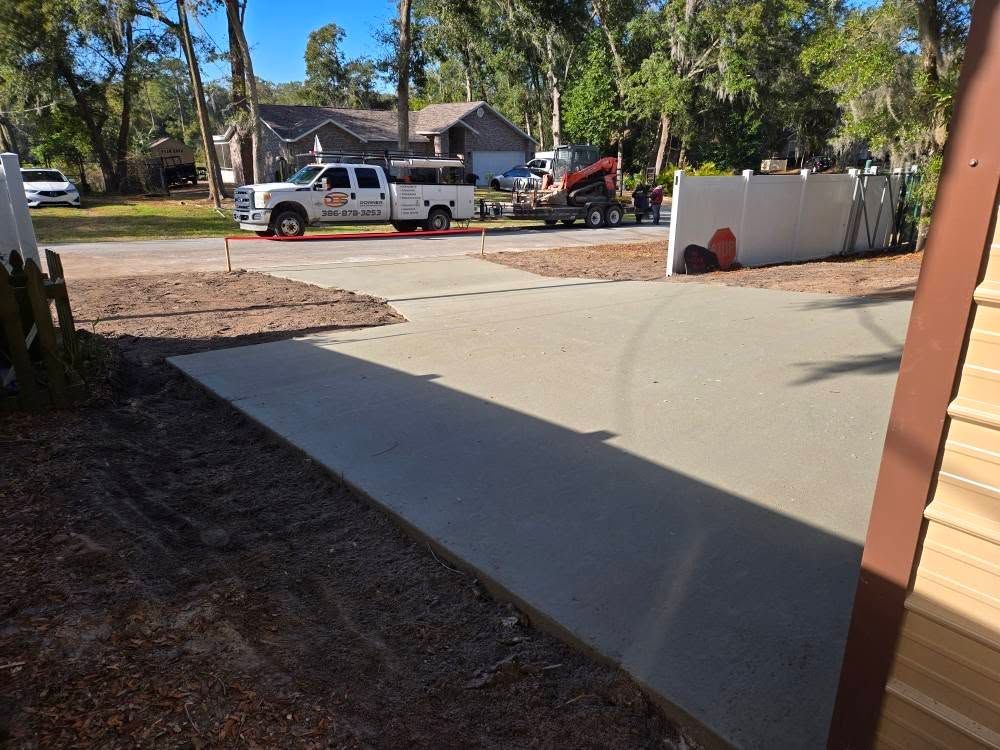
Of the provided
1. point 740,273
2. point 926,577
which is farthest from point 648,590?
point 740,273

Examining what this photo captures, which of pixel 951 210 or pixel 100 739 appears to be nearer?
pixel 951 210

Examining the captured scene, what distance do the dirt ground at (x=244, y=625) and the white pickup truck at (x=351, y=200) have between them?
16.6m

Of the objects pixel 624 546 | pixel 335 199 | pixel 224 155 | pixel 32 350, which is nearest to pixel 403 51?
pixel 335 199

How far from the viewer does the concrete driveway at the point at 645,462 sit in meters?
2.70

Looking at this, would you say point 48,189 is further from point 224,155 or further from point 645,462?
point 224,155

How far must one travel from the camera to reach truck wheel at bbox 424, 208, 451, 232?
23688mm

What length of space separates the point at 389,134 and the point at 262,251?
28711 mm

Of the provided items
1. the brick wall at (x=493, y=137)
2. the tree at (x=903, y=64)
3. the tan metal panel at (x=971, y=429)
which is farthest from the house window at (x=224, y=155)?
the tan metal panel at (x=971, y=429)

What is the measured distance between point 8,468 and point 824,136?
61.7 m

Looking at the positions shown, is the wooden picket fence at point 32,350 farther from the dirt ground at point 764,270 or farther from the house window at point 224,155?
the house window at point 224,155

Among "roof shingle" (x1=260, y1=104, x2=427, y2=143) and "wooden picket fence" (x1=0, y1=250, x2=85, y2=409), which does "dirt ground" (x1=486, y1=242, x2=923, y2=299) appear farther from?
"roof shingle" (x1=260, y1=104, x2=427, y2=143)

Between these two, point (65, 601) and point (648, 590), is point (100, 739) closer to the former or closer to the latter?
point (65, 601)

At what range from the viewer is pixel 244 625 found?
9.39 ft

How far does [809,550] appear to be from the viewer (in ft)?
11.1
